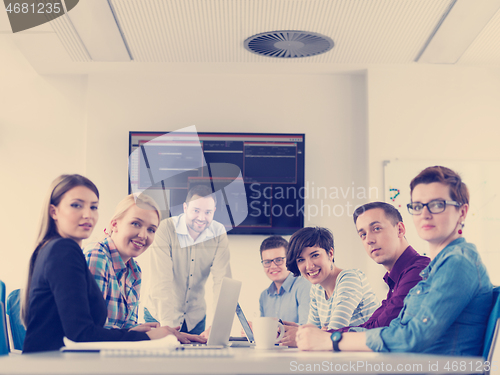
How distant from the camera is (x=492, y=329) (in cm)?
120

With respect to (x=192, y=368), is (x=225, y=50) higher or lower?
higher

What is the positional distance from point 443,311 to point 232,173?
2.52 metres

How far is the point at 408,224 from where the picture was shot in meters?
3.49

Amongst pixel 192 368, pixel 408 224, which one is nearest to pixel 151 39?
pixel 408 224

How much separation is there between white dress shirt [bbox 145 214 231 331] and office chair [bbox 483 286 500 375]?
6.13 ft

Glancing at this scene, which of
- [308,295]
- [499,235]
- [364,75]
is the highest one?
[364,75]

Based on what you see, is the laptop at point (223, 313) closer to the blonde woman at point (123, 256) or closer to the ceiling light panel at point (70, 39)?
the blonde woman at point (123, 256)

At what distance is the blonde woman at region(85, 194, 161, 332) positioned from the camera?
5.72 ft

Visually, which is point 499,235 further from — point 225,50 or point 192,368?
point 192,368

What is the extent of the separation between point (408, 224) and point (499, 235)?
0.69 metres

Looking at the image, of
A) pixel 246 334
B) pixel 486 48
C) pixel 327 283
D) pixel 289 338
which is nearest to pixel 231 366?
pixel 289 338

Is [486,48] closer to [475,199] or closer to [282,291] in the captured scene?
[475,199]

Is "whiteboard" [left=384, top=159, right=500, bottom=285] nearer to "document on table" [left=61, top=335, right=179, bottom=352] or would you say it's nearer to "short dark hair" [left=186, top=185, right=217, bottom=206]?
"short dark hair" [left=186, top=185, right=217, bottom=206]

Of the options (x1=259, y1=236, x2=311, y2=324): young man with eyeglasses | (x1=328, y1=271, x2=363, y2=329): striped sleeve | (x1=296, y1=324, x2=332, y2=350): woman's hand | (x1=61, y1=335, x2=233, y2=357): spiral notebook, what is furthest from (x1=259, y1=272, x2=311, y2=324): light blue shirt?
(x1=61, y1=335, x2=233, y2=357): spiral notebook
